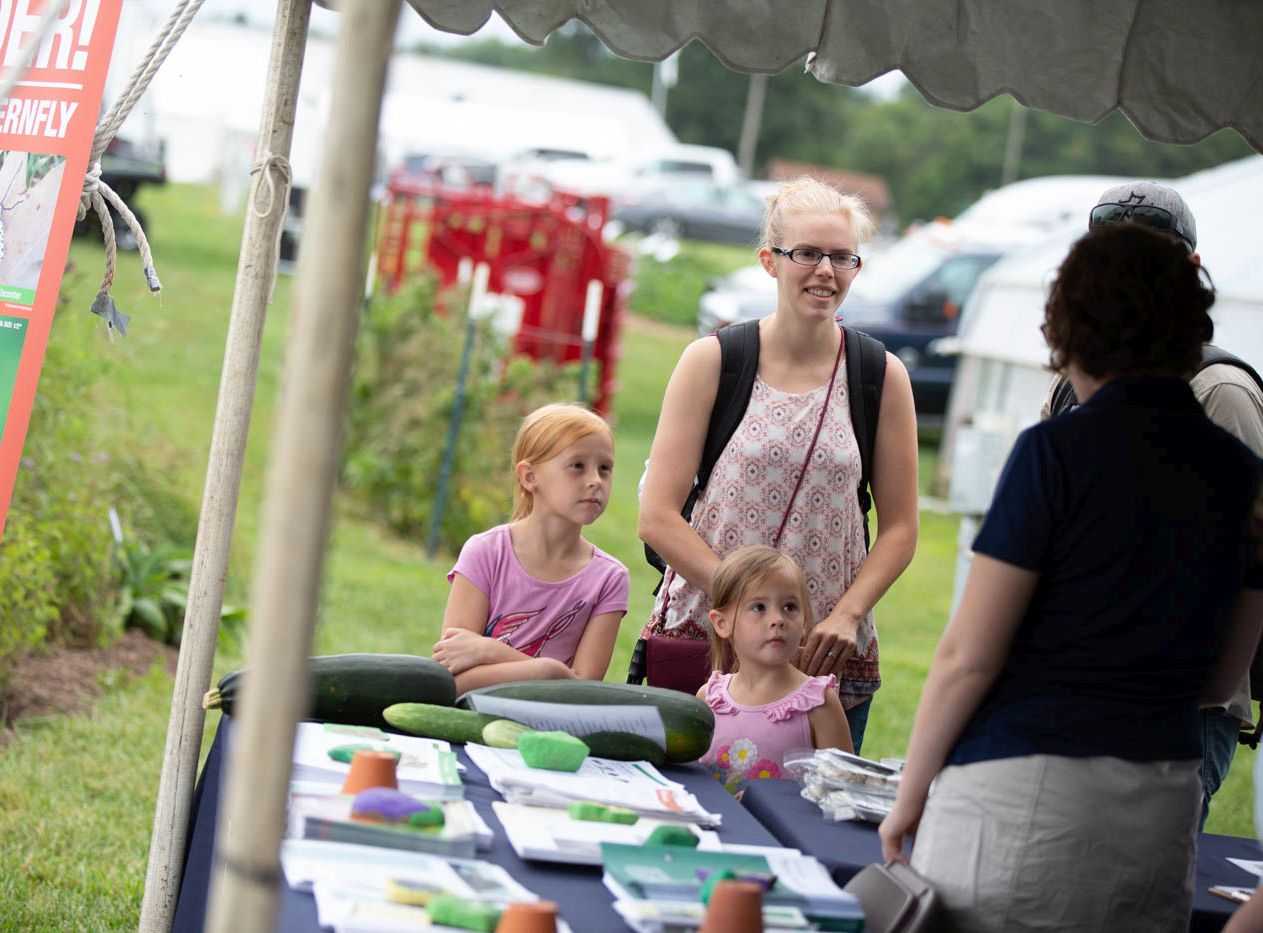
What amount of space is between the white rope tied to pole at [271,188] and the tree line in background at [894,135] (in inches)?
2159

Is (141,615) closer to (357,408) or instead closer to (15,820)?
(15,820)

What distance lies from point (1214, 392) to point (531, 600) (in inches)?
70.0

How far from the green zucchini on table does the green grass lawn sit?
304mm

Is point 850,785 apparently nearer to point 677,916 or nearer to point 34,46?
point 677,916

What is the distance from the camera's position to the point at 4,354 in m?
3.45

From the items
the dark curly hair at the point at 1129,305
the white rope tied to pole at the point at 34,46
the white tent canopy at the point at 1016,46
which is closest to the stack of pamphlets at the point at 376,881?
the dark curly hair at the point at 1129,305

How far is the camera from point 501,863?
2490 millimetres

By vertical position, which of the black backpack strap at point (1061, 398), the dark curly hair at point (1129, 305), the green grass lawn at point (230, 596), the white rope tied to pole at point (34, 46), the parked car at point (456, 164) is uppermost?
the parked car at point (456, 164)

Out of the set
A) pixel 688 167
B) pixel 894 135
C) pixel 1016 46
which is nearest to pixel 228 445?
pixel 1016 46

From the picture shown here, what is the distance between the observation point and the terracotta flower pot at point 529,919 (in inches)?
81.4

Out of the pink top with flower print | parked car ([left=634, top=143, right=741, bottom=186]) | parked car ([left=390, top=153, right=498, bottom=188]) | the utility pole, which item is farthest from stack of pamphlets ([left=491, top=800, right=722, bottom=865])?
the utility pole

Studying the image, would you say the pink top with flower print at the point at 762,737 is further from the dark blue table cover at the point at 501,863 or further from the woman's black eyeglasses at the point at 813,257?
the woman's black eyeglasses at the point at 813,257

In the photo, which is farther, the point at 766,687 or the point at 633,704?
the point at 766,687

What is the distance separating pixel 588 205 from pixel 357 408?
446 centimetres
